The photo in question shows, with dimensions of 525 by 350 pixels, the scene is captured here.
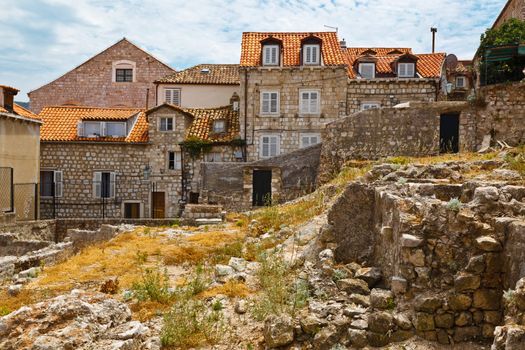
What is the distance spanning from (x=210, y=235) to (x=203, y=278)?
4.93 m

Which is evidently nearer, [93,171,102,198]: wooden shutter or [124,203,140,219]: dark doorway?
[93,171,102,198]: wooden shutter

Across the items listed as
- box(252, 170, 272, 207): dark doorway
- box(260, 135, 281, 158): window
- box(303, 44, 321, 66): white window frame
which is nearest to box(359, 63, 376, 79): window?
box(303, 44, 321, 66): white window frame

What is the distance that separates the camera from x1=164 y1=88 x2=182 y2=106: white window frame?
32719mm

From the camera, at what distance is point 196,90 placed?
3312 cm

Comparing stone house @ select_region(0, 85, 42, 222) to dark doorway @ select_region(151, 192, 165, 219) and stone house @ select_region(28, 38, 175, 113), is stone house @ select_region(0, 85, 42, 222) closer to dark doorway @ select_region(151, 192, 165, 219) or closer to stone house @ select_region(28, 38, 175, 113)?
dark doorway @ select_region(151, 192, 165, 219)

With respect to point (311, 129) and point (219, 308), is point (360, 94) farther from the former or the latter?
point (219, 308)

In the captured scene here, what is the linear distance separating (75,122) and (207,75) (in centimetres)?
937

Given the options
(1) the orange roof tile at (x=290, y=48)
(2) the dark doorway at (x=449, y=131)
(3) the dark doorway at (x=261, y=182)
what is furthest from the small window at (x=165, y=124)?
(2) the dark doorway at (x=449, y=131)

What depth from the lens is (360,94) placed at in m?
29.0

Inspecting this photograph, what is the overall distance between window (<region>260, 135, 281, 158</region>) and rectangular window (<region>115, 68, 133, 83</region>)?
15042mm

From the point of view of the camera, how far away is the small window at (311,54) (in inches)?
1139

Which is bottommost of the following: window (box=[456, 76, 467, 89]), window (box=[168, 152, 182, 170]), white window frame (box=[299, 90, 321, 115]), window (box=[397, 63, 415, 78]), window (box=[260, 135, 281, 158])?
window (box=[168, 152, 182, 170])

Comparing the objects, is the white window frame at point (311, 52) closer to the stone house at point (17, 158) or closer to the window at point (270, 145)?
the window at point (270, 145)

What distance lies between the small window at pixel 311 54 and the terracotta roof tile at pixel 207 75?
5803mm
